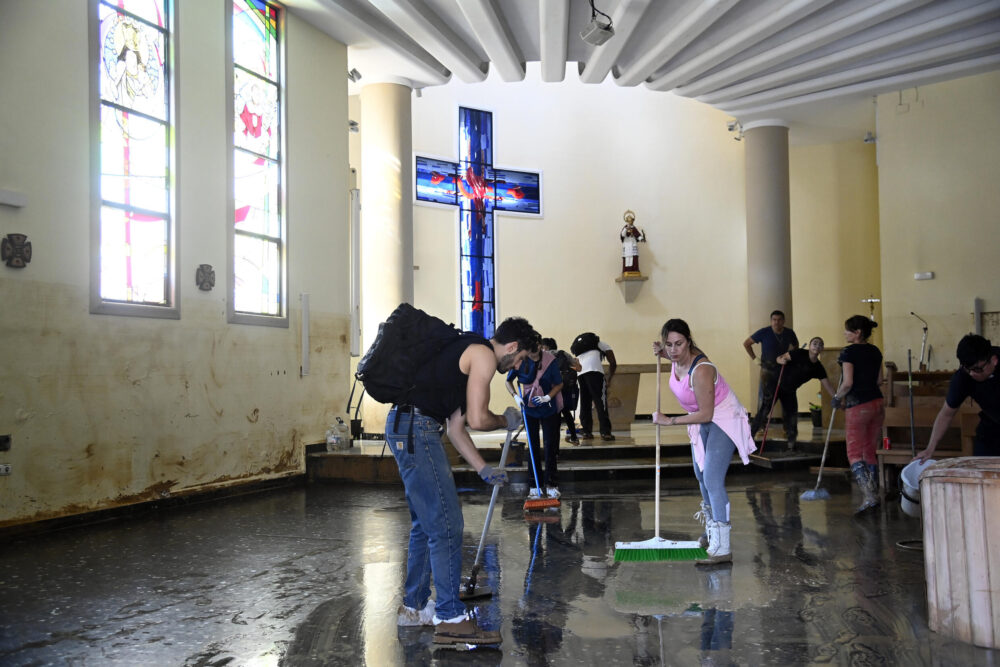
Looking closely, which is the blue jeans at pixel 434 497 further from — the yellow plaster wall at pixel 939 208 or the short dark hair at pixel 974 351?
the yellow plaster wall at pixel 939 208

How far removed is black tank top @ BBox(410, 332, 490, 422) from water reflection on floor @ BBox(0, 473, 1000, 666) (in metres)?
1.02

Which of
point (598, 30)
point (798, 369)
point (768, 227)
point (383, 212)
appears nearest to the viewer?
point (598, 30)

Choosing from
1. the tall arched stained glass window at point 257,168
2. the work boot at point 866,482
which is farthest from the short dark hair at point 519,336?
the tall arched stained glass window at point 257,168

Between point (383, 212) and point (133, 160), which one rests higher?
point (383, 212)

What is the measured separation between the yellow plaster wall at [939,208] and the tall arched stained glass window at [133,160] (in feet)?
34.2

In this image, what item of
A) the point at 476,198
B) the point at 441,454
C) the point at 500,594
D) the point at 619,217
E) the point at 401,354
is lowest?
the point at 500,594

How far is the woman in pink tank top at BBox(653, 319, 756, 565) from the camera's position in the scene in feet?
16.4

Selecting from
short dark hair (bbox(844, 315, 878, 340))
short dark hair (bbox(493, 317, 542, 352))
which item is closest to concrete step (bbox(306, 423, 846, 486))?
short dark hair (bbox(844, 315, 878, 340))

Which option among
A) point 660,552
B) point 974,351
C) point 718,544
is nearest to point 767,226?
point 974,351

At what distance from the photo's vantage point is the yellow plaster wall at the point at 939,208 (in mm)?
12305

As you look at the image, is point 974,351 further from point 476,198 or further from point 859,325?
point 476,198

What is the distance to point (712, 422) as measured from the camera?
201 inches

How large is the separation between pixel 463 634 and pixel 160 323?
17.4 feet

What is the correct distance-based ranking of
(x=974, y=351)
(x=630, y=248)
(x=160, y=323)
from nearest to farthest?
(x=974, y=351), (x=160, y=323), (x=630, y=248)
